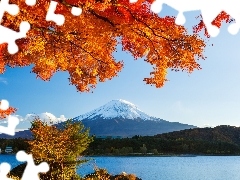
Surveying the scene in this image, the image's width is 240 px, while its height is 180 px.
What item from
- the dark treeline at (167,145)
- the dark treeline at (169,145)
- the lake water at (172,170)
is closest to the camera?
the lake water at (172,170)

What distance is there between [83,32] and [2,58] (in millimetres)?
3294

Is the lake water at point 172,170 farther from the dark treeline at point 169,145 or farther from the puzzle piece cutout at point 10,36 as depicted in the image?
the dark treeline at point 169,145

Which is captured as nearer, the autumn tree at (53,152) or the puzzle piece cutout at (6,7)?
the puzzle piece cutout at (6,7)

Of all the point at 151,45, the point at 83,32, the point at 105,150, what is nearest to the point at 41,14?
the point at 83,32

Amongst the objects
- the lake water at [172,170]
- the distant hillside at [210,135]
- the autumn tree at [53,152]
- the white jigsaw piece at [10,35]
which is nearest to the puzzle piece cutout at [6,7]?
the white jigsaw piece at [10,35]

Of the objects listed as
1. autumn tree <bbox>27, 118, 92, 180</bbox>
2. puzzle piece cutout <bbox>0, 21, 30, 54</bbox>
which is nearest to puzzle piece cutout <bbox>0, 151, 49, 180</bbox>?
puzzle piece cutout <bbox>0, 21, 30, 54</bbox>

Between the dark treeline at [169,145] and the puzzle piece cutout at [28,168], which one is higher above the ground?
the dark treeline at [169,145]

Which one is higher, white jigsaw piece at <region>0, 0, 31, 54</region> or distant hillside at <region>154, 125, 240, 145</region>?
distant hillside at <region>154, 125, 240, 145</region>

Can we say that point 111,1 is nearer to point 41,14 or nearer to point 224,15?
point 41,14

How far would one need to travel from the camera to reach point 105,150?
61688 mm

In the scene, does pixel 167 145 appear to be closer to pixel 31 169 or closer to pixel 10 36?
pixel 10 36

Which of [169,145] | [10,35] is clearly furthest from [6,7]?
[169,145]

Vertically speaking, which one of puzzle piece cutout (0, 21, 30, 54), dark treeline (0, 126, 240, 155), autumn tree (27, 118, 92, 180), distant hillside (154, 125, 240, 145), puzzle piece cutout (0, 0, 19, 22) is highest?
distant hillside (154, 125, 240, 145)

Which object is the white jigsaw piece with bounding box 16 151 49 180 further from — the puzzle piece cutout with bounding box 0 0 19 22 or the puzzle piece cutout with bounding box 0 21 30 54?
the puzzle piece cutout with bounding box 0 0 19 22
